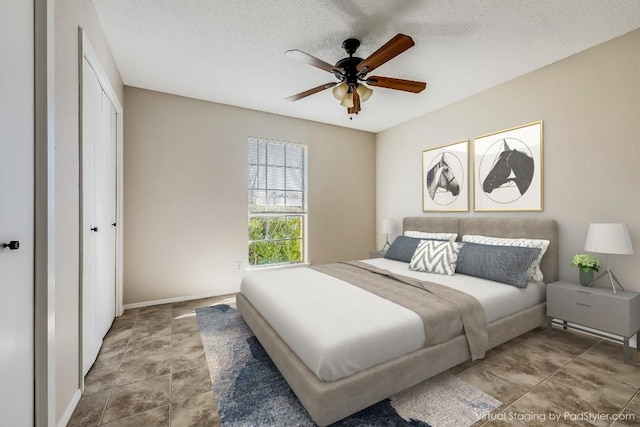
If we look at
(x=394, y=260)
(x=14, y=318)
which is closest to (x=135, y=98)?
(x=14, y=318)

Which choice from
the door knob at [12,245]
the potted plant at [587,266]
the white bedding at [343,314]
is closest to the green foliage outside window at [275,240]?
the white bedding at [343,314]

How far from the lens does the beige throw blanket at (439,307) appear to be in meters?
1.82

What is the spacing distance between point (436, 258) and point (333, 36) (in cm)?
244

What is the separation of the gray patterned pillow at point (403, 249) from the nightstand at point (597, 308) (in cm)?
137

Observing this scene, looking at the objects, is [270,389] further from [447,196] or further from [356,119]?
[356,119]

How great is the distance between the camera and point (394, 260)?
11.9ft

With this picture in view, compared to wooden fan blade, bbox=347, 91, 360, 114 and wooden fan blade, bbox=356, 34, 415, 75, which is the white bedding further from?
wooden fan blade, bbox=356, 34, 415, 75

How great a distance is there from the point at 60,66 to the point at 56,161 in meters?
0.52

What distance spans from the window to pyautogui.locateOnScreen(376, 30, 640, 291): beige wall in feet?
8.59

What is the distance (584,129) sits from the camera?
2.54 m

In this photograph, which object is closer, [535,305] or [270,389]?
[270,389]

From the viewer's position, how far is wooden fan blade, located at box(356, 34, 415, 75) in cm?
175

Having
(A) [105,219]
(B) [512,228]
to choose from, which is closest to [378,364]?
(B) [512,228]

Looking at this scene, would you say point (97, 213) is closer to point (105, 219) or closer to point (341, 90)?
point (105, 219)
